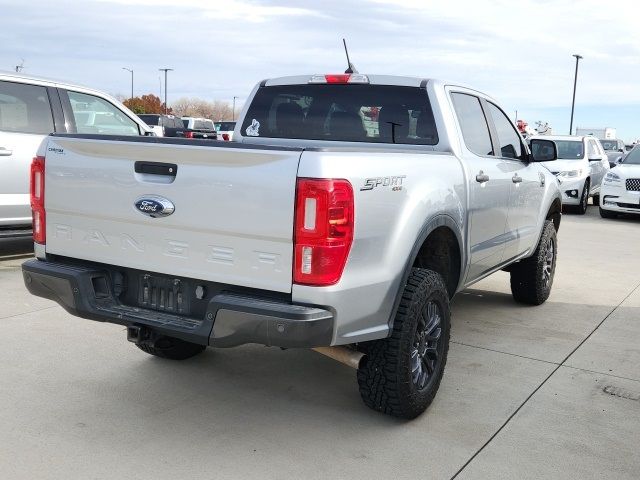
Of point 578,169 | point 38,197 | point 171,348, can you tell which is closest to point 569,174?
point 578,169

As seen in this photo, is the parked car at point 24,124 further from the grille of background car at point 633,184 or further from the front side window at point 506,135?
the grille of background car at point 633,184

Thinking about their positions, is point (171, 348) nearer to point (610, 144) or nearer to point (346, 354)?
point (346, 354)

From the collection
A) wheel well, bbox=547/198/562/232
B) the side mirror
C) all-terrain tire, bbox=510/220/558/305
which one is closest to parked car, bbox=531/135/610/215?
wheel well, bbox=547/198/562/232

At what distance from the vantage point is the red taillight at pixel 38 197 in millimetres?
3779

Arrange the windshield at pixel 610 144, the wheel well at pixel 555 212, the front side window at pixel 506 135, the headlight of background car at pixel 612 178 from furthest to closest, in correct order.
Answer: the windshield at pixel 610 144 < the headlight of background car at pixel 612 178 < the wheel well at pixel 555 212 < the front side window at pixel 506 135

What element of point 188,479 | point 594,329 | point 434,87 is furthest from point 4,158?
point 594,329

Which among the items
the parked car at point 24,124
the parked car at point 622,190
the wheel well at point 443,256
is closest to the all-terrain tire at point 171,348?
the wheel well at point 443,256

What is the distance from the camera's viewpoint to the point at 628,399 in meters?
4.32

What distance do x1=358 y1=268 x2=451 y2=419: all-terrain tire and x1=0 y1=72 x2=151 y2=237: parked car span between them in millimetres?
4509

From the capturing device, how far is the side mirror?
5.91m

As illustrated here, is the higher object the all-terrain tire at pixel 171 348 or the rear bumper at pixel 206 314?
A: the rear bumper at pixel 206 314

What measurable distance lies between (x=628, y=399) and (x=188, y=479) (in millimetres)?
2676

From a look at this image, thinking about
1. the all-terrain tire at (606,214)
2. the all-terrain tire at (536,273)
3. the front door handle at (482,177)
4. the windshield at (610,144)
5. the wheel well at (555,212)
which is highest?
the front door handle at (482,177)

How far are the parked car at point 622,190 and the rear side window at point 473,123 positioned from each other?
32.8 ft
